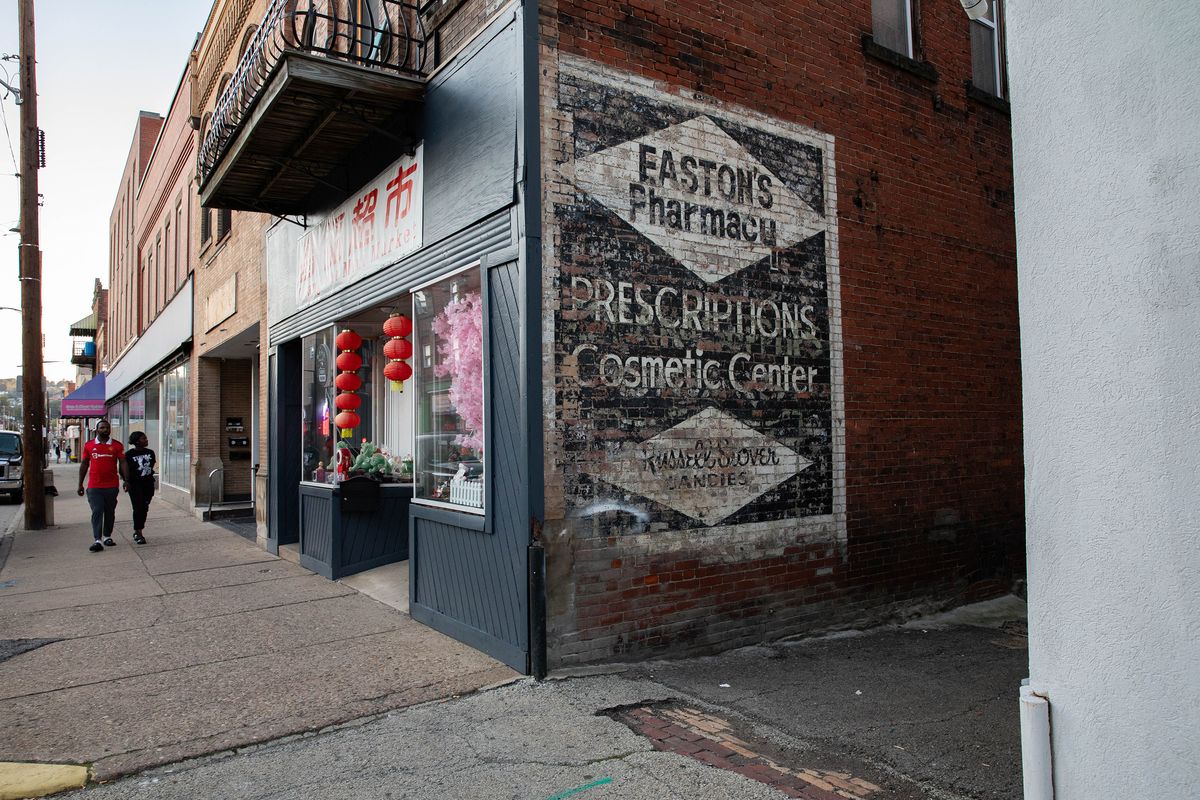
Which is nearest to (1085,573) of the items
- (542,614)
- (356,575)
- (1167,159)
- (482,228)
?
(1167,159)

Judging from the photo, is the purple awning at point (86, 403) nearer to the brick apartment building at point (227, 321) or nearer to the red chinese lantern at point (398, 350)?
the brick apartment building at point (227, 321)

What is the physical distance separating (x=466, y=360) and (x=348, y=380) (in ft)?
10.5

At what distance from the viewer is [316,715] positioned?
4930 millimetres

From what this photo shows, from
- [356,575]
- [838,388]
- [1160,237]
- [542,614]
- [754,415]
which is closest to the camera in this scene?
[1160,237]

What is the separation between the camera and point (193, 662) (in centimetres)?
600

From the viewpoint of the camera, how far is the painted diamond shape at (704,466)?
6.04 metres

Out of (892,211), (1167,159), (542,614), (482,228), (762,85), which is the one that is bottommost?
(542,614)

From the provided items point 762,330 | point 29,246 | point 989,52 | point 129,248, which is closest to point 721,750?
point 762,330

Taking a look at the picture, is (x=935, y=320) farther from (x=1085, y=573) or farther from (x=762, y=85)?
(x=1085, y=573)

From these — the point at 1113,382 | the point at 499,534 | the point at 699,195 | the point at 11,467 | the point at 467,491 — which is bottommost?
the point at 11,467

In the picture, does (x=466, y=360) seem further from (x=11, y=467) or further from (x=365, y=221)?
(x=11, y=467)

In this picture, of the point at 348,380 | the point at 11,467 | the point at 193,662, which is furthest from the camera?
the point at 11,467

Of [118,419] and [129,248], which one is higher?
[129,248]

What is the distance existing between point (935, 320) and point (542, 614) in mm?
5145
